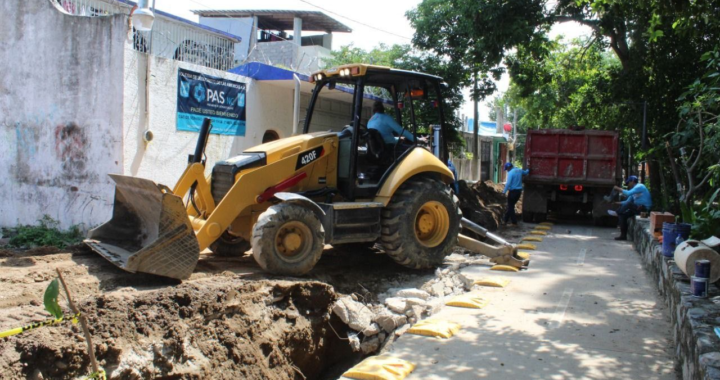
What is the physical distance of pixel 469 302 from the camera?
6.32 m

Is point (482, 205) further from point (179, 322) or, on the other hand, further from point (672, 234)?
point (179, 322)

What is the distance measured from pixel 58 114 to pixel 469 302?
7.35m

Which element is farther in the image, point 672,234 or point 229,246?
point 229,246

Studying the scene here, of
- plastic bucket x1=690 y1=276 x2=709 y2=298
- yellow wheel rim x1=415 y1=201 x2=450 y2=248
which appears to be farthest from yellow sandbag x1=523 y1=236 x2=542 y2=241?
plastic bucket x1=690 y1=276 x2=709 y2=298

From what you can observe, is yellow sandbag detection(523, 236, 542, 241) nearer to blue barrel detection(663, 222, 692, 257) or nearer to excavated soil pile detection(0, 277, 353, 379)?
blue barrel detection(663, 222, 692, 257)

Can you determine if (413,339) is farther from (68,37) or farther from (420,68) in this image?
(420,68)

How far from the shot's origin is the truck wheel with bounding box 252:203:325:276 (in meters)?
6.08

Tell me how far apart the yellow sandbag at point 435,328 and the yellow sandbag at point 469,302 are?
0.70 metres

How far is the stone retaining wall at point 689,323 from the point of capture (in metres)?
3.59

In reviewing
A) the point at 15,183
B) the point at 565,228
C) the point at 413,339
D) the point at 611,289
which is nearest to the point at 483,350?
the point at 413,339

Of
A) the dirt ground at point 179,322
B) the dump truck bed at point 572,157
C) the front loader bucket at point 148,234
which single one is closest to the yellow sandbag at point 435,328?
the dirt ground at point 179,322

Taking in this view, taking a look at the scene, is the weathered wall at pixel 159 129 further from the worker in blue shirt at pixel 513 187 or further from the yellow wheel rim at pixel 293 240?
the worker in blue shirt at pixel 513 187

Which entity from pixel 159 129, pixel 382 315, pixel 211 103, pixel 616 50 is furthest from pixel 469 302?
pixel 616 50

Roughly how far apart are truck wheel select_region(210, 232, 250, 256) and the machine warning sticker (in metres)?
1.29
